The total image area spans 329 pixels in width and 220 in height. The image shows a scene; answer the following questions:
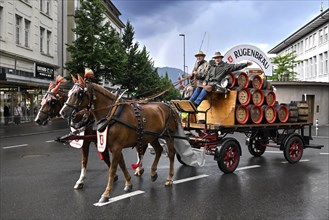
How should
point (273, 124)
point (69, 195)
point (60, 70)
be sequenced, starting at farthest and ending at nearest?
point (60, 70)
point (273, 124)
point (69, 195)

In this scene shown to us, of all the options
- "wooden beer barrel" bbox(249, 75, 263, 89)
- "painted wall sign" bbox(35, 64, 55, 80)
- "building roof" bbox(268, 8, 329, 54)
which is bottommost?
"wooden beer barrel" bbox(249, 75, 263, 89)

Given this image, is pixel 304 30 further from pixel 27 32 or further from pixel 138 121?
pixel 138 121

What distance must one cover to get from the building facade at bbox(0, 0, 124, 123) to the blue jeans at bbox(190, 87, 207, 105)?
56.2 feet

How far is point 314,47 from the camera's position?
47.1 metres

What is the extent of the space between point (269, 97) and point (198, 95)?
216 cm

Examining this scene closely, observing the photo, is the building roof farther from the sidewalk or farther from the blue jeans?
the blue jeans

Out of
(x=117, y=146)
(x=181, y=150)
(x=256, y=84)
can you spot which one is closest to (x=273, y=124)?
(x=256, y=84)

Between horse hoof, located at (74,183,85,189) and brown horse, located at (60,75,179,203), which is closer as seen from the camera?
brown horse, located at (60,75,179,203)

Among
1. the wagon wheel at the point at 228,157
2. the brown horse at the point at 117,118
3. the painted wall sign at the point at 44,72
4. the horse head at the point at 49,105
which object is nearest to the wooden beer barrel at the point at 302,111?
the wagon wheel at the point at 228,157

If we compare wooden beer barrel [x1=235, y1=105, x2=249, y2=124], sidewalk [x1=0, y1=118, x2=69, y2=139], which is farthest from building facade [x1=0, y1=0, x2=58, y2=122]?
wooden beer barrel [x1=235, y1=105, x2=249, y2=124]

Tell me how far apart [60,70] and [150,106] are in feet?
96.3

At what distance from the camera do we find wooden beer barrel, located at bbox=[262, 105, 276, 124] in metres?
9.38

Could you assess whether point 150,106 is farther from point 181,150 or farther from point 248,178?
point 248,178

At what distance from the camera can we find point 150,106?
24.2 ft
